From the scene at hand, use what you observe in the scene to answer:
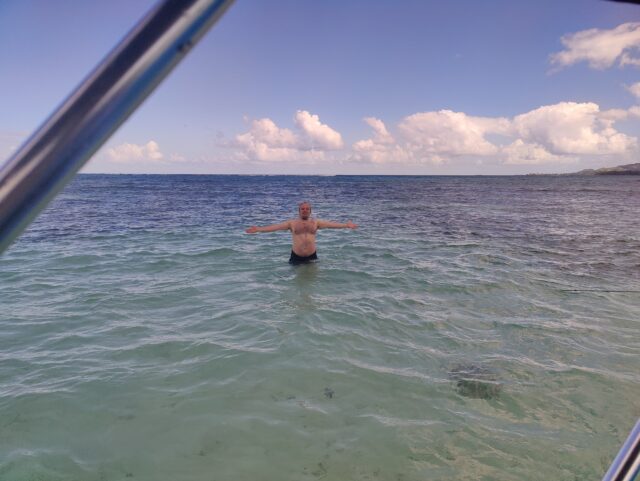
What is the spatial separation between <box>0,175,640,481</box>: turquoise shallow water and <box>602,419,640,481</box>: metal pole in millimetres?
3460

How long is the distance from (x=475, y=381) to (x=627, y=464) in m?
5.03

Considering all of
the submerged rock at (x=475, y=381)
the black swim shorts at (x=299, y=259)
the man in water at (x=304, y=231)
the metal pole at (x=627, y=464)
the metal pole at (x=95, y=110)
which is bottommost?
the submerged rock at (x=475, y=381)

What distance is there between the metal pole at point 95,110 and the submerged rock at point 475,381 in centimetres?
561

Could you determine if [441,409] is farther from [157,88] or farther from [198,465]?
[157,88]

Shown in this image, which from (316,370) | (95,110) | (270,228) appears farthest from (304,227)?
(95,110)

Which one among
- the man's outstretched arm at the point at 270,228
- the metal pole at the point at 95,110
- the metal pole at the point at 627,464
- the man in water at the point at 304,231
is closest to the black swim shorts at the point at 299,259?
the man in water at the point at 304,231

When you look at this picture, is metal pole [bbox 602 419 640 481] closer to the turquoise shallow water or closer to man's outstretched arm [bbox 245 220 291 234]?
the turquoise shallow water

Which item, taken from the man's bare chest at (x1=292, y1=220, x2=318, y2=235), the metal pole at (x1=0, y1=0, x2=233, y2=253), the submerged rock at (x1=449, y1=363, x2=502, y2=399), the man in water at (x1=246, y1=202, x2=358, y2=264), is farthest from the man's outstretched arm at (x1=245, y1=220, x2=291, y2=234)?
the metal pole at (x1=0, y1=0, x2=233, y2=253)

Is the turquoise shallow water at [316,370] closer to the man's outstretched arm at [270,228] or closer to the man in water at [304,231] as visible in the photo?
the man in water at [304,231]

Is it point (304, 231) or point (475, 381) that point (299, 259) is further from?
point (475, 381)

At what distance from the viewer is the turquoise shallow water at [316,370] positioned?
14.1ft

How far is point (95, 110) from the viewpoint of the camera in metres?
0.52

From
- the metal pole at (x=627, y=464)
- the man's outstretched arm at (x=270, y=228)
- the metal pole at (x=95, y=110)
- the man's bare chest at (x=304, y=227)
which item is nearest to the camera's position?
the metal pole at (x=95, y=110)

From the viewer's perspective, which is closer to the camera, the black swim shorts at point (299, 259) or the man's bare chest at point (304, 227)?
the man's bare chest at point (304, 227)
